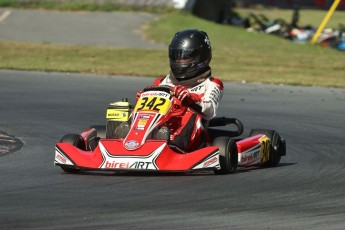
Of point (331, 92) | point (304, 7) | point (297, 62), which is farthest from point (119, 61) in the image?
point (304, 7)

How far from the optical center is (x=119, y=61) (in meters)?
20.2

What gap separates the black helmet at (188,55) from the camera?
29.1 ft

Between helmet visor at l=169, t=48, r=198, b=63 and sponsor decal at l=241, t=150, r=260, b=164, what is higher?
helmet visor at l=169, t=48, r=198, b=63

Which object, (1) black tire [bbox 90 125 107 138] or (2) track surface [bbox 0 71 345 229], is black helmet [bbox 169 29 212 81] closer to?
(1) black tire [bbox 90 125 107 138]

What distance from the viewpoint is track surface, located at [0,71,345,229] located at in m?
5.95

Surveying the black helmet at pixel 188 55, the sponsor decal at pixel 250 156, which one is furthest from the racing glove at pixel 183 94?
the sponsor decal at pixel 250 156

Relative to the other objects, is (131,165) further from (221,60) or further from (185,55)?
(221,60)

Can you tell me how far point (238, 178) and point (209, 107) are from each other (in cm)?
95

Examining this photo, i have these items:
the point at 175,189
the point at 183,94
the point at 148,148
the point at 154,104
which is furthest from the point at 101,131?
the point at 175,189

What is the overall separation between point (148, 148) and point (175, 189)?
770 millimetres

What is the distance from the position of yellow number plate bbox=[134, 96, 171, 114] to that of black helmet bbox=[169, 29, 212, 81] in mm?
635

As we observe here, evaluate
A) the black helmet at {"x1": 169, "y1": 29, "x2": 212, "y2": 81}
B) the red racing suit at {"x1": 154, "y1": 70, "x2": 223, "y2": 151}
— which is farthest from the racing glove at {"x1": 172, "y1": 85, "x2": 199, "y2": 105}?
the black helmet at {"x1": 169, "y1": 29, "x2": 212, "y2": 81}

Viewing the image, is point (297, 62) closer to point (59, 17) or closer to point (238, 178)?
point (59, 17)

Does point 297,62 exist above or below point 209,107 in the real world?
below
